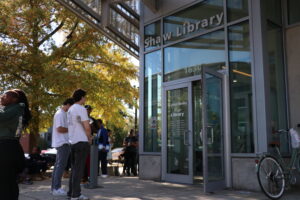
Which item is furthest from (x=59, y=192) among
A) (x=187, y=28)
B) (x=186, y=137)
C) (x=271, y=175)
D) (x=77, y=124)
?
(x=187, y=28)

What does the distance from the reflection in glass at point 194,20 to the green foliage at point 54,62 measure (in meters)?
4.82

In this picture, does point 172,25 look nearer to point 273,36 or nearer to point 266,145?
point 273,36

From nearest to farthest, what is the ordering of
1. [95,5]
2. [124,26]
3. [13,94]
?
[13,94]
[95,5]
[124,26]

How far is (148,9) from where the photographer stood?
31.1 feet

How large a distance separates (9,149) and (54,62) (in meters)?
9.70

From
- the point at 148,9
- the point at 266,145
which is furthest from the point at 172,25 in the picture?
the point at 266,145

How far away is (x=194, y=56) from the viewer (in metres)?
8.21

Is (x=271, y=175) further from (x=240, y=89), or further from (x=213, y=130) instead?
(x=240, y=89)

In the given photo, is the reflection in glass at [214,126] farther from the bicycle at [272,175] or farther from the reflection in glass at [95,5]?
the reflection in glass at [95,5]

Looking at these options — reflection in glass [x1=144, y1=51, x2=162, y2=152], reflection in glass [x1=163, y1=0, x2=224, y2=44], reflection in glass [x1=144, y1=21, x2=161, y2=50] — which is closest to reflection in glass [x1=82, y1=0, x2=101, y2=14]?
reflection in glass [x1=144, y1=21, x2=161, y2=50]

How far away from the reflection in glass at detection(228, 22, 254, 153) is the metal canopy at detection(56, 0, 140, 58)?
409 centimetres

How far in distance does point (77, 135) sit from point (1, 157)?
5.16 feet

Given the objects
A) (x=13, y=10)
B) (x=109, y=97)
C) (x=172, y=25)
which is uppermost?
(x=13, y=10)

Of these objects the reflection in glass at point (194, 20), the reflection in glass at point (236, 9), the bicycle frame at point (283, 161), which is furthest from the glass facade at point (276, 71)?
the reflection in glass at point (194, 20)
